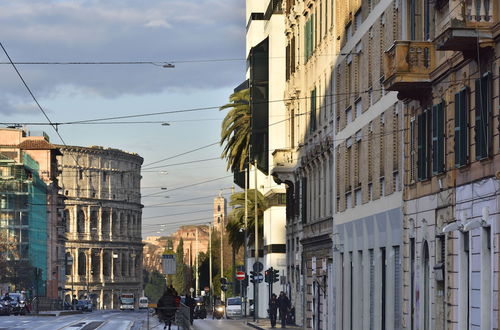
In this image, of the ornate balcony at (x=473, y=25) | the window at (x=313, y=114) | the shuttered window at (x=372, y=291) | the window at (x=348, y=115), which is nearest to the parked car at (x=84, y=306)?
the window at (x=313, y=114)

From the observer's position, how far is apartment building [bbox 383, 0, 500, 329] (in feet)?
81.8

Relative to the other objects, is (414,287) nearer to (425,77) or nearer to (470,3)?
(425,77)

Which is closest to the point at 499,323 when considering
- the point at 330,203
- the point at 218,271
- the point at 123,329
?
the point at 330,203

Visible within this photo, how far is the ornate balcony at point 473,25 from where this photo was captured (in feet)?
80.6

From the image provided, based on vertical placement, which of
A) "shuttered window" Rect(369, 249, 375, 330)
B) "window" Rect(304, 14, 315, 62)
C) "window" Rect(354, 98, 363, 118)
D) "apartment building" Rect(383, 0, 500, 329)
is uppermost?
"window" Rect(304, 14, 315, 62)

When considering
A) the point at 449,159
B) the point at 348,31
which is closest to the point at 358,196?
the point at 348,31

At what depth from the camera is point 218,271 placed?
174 metres

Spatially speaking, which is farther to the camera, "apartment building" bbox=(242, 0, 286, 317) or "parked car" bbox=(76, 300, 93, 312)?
"parked car" bbox=(76, 300, 93, 312)

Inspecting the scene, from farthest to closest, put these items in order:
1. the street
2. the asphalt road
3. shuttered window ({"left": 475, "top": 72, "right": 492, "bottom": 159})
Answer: the street
the asphalt road
shuttered window ({"left": 475, "top": 72, "right": 492, "bottom": 159})

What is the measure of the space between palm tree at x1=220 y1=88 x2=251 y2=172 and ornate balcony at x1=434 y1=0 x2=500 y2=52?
63.8 metres

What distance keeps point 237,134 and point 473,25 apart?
65491 mm

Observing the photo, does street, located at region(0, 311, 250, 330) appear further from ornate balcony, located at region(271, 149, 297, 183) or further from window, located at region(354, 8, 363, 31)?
window, located at region(354, 8, 363, 31)

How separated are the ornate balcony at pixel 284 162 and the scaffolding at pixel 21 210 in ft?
267

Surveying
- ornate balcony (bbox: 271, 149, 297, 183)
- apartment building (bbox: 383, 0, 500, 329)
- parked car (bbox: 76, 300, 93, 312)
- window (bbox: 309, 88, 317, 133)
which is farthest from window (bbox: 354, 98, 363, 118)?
parked car (bbox: 76, 300, 93, 312)
